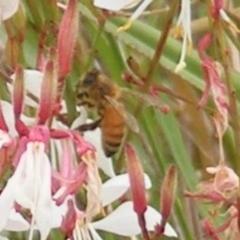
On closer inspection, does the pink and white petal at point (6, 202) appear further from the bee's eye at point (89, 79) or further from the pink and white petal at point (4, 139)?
the bee's eye at point (89, 79)

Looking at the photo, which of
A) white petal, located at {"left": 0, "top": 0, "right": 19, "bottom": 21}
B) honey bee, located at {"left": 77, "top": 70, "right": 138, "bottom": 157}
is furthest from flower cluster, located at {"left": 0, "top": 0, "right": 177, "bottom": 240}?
honey bee, located at {"left": 77, "top": 70, "right": 138, "bottom": 157}

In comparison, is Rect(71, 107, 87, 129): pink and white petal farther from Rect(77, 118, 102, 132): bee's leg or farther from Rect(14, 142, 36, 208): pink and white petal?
Rect(14, 142, 36, 208): pink and white petal

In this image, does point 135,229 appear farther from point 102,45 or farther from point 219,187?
point 102,45

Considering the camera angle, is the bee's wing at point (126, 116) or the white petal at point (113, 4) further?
the bee's wing at point (126, 116)

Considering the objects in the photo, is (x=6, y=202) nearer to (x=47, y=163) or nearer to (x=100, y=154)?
(x=47, y=163)

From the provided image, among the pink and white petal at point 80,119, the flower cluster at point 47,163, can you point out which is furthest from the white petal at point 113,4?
the pink and white petal at point 80,119

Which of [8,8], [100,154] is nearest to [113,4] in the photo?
[8,8]
